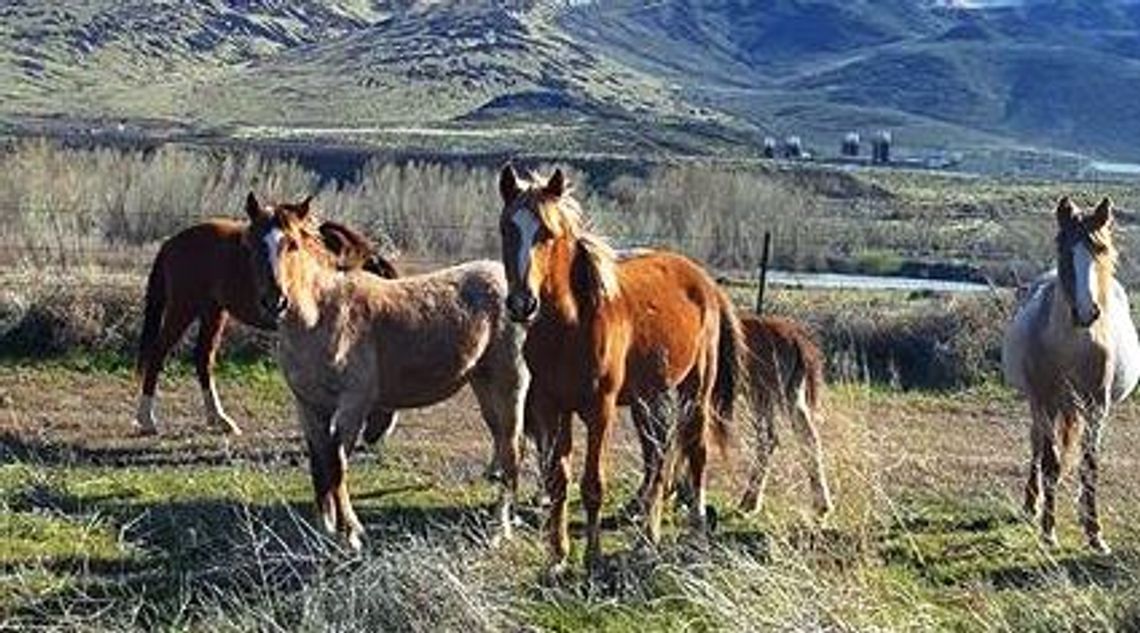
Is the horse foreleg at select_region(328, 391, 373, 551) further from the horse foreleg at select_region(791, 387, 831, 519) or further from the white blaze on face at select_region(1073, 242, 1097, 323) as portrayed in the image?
the white blaze on face at select_region(1073, 242, 1097, 323)

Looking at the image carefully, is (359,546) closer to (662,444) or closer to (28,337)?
(662,444)

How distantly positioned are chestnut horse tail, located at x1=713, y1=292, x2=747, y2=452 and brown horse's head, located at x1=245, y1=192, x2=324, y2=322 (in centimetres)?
280

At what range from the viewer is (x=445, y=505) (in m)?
10.9

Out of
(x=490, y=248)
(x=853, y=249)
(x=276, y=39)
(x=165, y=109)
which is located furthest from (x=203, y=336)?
(x=276, y=39)

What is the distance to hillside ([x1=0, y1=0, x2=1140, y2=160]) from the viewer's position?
4104 inches

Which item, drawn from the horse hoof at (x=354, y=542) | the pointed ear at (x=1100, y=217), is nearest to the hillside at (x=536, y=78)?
the pointed ear at (x=1100, y=217)

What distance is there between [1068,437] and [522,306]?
455 cm

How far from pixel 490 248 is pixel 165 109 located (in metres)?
85.6

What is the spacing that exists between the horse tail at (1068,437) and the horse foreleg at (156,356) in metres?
7.14

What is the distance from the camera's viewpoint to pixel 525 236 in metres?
8.46

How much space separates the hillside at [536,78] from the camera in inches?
4104

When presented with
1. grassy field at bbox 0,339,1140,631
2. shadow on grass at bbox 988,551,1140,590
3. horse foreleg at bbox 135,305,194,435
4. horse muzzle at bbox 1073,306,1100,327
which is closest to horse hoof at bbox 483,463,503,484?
grassy field at bbox 0,339,1140,631

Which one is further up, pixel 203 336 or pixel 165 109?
pixel 203 336

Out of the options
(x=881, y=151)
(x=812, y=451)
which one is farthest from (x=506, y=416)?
(x=881, y=151)
